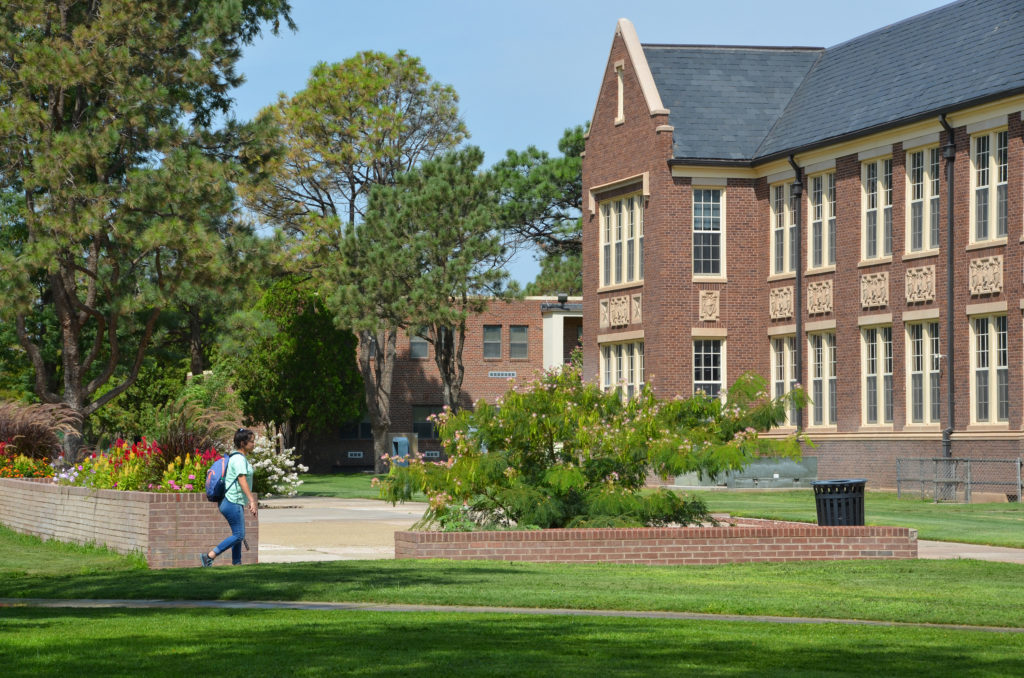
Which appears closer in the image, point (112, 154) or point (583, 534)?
point (583, 534)

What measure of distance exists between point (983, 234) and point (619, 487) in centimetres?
2042

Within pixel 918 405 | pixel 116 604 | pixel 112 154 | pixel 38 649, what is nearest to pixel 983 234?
pixel 918 405

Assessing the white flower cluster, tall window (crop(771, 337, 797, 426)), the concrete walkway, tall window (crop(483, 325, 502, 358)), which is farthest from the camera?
tall window (crop(483, 325, 502, 358))

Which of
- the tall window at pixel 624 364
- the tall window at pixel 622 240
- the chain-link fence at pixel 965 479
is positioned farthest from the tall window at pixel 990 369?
the tall window at pixel 622 240

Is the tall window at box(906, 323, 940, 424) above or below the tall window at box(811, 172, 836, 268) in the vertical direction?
below

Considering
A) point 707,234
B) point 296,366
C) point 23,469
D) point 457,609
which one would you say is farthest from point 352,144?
point 457,609

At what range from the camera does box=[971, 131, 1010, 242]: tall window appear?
35.3 meters

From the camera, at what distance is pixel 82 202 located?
34.6 metres

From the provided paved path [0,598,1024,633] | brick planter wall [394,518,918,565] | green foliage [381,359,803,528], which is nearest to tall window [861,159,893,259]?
green foliage [381,359,803,528]

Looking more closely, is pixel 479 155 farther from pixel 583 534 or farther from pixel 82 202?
pixel 583 534

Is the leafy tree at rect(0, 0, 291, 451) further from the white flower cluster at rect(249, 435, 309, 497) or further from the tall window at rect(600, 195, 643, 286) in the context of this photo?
the tall window at rect(600, 195, 643, 286)

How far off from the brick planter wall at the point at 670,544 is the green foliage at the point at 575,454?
1.92 ft

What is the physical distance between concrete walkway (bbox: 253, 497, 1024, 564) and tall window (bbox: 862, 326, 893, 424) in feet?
42.9

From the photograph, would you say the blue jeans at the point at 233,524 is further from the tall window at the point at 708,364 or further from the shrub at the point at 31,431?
the tall window at the point at 708,364
